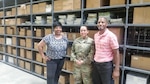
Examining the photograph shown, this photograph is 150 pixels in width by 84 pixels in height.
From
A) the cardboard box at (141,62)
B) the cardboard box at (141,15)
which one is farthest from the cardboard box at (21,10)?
the cardboard box at (141,62)

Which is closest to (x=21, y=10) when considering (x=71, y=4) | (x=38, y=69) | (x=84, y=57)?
(x=38, y=69)

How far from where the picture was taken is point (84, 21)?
3420mm

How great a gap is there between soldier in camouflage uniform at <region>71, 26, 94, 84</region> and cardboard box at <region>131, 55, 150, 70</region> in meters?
0.70

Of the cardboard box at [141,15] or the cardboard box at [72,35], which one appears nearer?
the cardboard box at [141,15]

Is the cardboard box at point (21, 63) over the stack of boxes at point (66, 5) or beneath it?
beneath

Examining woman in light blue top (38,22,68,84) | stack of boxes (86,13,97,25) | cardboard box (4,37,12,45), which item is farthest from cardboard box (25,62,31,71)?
stack of boxes (86,13,97,25)

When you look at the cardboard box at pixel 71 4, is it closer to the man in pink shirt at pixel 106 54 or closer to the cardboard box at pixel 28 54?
the man in pink shirt at pixel 106 54

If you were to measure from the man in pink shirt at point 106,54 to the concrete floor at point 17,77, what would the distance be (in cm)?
213

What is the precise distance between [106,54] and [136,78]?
644 millimetres

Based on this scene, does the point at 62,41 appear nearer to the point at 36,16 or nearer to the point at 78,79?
the point at 78,79

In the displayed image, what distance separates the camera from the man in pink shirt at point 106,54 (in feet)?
7.89

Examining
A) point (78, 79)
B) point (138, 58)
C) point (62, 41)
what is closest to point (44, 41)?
point (62, 41)

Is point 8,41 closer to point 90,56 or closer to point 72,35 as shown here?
point 72,35

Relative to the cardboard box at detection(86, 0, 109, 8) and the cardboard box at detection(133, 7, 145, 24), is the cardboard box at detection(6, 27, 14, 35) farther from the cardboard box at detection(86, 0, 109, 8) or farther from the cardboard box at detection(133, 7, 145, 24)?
the cardboard box at detection(133, 7, 145, 24)
